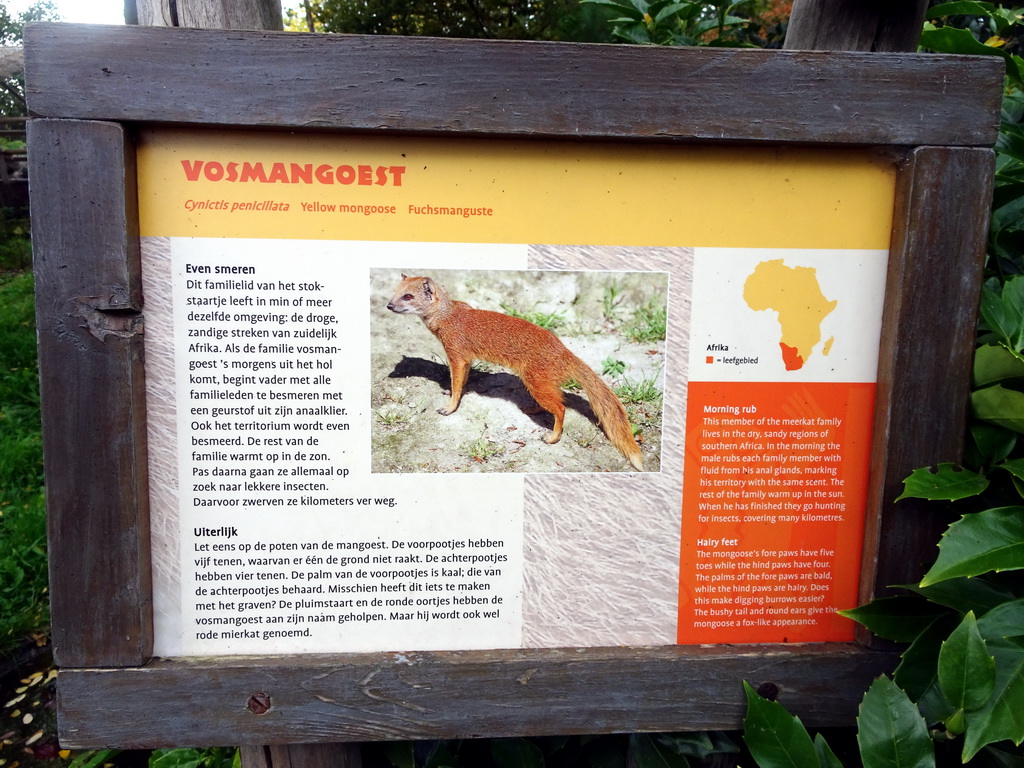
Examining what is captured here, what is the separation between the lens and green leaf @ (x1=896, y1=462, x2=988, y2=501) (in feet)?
3.47

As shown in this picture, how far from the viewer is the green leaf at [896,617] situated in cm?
113

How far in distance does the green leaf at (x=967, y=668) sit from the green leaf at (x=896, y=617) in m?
0.14

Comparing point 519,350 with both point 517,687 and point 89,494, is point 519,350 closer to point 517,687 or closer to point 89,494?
point 517,687

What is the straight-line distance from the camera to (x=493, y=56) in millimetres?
1056

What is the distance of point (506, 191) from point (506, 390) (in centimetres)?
34

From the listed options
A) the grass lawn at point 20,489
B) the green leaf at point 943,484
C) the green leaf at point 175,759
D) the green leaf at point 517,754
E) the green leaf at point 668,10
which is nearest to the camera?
the green leaf at point 943,484

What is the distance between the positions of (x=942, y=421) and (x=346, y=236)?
3.52 ft

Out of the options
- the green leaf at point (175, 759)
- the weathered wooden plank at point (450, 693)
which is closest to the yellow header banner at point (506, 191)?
the weathered wooden plank at point (450, 693)

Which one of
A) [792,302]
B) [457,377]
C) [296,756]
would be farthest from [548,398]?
[296,756]

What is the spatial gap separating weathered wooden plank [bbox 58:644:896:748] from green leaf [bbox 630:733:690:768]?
0.22 m

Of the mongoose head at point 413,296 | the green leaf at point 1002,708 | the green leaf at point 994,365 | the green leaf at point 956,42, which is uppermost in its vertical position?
the green leaf at point 956,42

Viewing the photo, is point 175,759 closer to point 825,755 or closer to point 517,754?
point 517,754

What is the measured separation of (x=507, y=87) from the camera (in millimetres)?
1062

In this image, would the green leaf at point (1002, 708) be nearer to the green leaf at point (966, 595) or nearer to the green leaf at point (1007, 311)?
the green leaf at point (966, 595)
